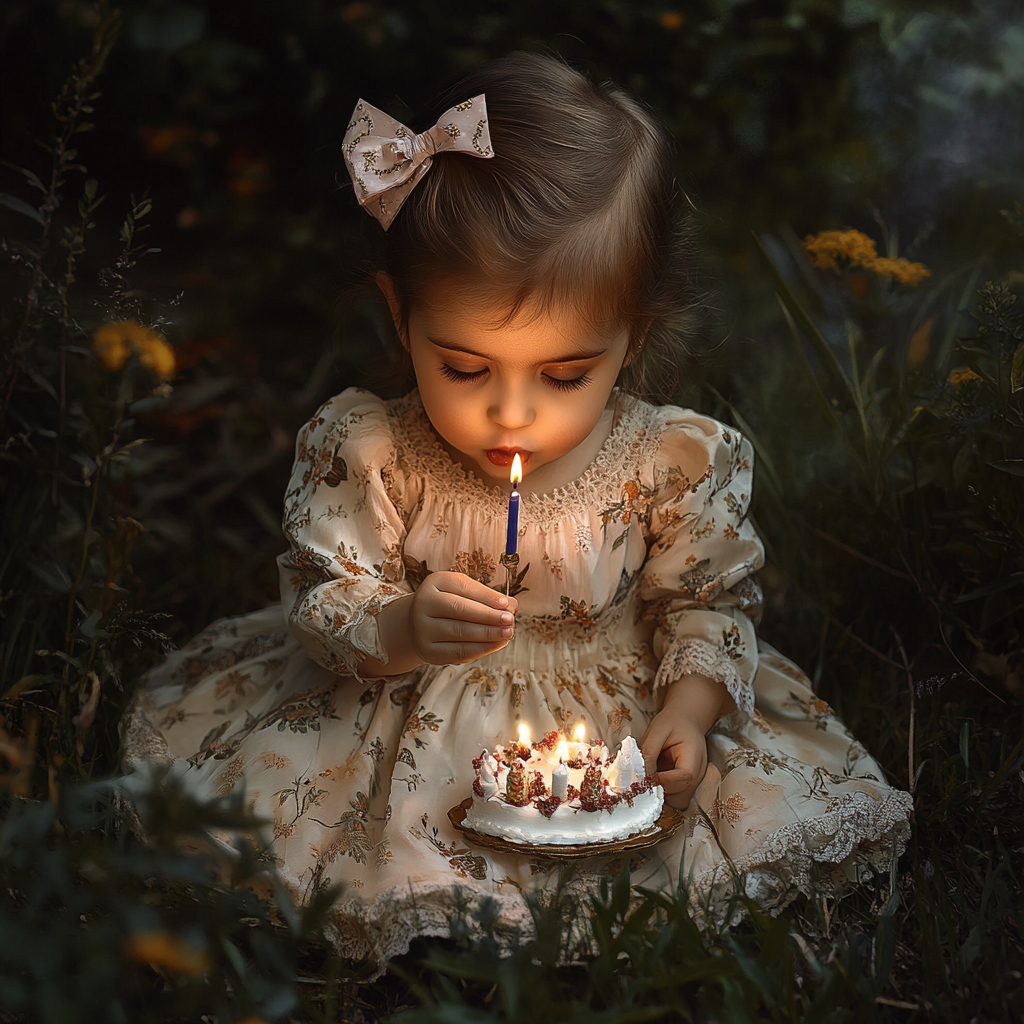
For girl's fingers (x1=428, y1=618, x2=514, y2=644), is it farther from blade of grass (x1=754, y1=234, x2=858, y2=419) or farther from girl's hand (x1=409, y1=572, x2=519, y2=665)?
blade of grass (x1=754, y1=234, x2=858, y2=419)

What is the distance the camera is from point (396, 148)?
1.47 m

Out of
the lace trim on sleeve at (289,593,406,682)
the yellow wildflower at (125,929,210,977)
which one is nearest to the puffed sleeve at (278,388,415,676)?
the lace trim on sleeve at (289,593,406,682)

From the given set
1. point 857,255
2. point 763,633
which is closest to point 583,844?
point 763,633

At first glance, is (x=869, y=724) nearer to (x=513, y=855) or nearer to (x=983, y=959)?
(x=983, y=959)

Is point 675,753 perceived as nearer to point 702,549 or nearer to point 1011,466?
point 702,549

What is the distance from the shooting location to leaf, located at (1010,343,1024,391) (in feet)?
5.23

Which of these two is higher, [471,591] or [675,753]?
[471,591]

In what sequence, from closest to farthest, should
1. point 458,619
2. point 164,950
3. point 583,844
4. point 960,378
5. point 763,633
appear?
1. point 164,950
2. point 583,844
3. point 458,619
4. point 960,378
5. point 763,633

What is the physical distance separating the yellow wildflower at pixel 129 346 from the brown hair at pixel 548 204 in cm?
38

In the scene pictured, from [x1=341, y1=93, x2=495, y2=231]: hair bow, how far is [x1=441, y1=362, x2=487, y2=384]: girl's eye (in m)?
0.25

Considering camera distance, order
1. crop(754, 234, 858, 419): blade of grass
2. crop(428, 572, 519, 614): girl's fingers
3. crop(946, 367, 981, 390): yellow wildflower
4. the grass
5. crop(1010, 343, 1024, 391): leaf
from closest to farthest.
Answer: the grass < crop(428, 572, 519, 614): girl's fingers < crop(1010, 343, 1024, 391): leaf < crop(946, 367, 981, 390): yellow wildflower < crop(754, 234, 858, 419): blade of grass

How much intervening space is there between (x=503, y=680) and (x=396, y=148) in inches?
33.8

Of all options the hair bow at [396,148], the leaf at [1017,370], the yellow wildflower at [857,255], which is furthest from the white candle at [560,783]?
the yellow wildflower at [857,255]

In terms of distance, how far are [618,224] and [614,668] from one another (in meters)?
0.75
